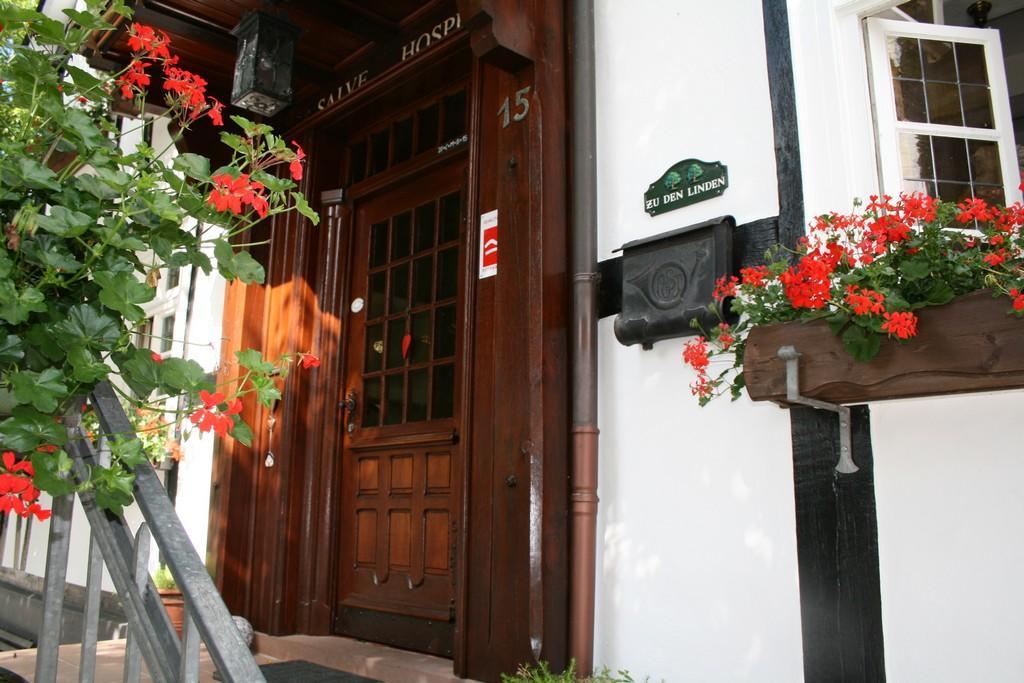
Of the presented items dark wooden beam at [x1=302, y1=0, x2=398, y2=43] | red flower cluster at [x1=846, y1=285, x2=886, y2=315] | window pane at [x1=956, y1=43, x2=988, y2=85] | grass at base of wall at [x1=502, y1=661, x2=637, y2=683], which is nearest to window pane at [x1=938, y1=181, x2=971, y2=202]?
window pane at [x1=956, y1=43, x2=988, y2=85]

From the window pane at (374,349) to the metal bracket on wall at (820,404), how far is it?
267 centimetres

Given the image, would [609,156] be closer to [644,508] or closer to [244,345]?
[644,508]

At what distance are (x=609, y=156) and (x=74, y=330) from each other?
227cm

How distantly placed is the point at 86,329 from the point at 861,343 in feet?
5.68

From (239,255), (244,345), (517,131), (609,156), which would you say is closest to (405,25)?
(517,131)

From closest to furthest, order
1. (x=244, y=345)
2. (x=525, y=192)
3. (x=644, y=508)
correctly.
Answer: (x=644, y=508), (x=525, y=192), (x=244, y=345)

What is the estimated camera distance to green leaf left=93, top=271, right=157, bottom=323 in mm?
1630

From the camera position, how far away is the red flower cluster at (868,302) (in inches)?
81.1

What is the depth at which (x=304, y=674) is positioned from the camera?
3754mm

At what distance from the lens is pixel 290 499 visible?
15.6ft

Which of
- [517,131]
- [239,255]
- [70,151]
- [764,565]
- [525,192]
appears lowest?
[764,565]

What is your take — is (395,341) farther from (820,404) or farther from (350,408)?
(820,404)

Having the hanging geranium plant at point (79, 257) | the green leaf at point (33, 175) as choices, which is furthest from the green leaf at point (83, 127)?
the green leaf at point (33, 175)

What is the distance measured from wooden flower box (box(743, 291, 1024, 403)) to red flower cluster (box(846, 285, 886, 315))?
0.11 meters
